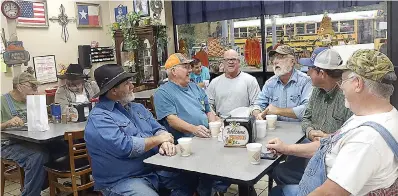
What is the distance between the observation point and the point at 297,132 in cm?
262

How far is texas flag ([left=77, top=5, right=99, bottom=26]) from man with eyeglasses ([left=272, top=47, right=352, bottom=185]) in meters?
5.00

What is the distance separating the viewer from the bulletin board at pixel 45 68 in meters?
5.80

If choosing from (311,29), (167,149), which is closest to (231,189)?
(167,149)

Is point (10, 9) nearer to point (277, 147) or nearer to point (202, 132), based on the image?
point (202, 132)

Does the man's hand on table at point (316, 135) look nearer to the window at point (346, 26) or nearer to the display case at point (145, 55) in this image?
the window at point (346, 26)

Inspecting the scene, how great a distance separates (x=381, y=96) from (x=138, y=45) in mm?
5348

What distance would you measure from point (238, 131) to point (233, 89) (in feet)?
5.28

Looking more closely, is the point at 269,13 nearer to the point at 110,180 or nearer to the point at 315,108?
the point at 315,108

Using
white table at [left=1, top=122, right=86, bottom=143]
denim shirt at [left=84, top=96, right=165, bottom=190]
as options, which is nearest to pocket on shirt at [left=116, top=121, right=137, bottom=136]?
denim shirt at [left=84, top=96, right=165, bottom=190]

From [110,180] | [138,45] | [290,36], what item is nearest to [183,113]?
[110,180]

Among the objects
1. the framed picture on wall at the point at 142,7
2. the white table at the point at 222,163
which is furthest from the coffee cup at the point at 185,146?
the framed picture on wall at the point at 142,7

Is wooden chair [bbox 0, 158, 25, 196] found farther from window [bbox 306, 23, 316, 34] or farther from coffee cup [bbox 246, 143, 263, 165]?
window [bbox 306, 23, 316, 34]

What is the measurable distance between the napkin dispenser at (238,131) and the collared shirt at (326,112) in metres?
0.50

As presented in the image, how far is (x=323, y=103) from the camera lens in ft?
8.16
